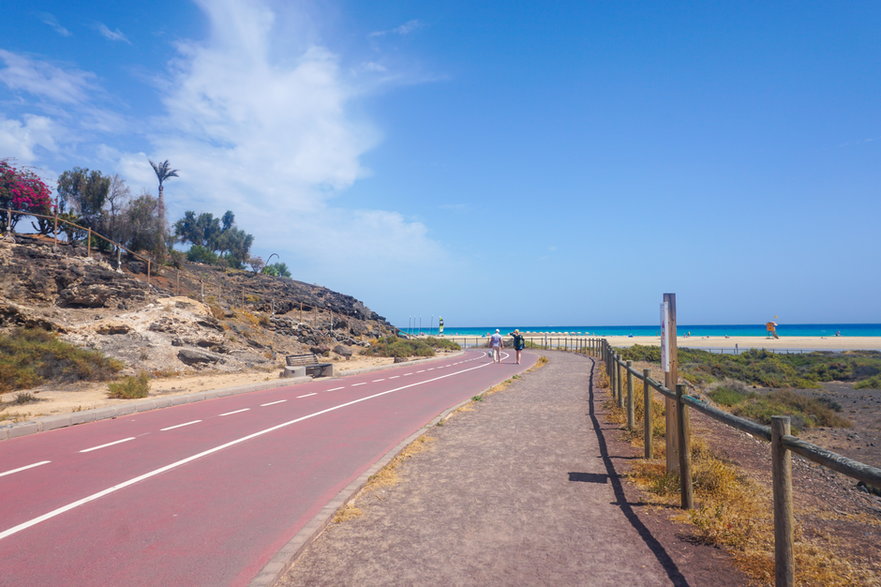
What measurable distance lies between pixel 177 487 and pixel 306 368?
1668cm

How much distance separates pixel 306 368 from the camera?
23.4 m

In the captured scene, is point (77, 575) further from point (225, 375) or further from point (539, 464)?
point (225, 375)

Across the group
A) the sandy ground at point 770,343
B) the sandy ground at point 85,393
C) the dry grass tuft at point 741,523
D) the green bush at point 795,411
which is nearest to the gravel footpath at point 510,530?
the dry grass tuft at point 741,523

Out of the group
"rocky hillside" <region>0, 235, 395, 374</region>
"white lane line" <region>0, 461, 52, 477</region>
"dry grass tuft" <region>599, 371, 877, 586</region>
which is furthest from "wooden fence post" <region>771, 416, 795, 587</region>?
"rocky hillside" <region>0, 235, 395, 374</region>

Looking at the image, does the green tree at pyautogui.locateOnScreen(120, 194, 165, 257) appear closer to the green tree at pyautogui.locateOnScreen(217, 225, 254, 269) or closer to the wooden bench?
the wooden bench

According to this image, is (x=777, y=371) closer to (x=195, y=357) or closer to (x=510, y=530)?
(x=195, y=357)

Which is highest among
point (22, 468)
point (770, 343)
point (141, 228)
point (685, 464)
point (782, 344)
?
point (141, 228)

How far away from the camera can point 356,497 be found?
6246 millimetres

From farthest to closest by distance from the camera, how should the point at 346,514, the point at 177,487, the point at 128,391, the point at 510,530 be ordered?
the point at 128,391 → the point at 177,487 → the point at 346,514 → the point at 510,530

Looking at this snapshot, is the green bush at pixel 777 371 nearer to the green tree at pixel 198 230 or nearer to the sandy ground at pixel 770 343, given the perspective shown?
the sandy ground at pixel 770 343

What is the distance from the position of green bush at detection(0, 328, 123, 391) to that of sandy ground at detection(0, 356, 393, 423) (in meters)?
0.43

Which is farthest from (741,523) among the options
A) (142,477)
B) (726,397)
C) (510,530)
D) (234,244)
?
(234,244)

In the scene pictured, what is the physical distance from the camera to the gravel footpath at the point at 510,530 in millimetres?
4238

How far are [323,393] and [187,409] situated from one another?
4.36 m
